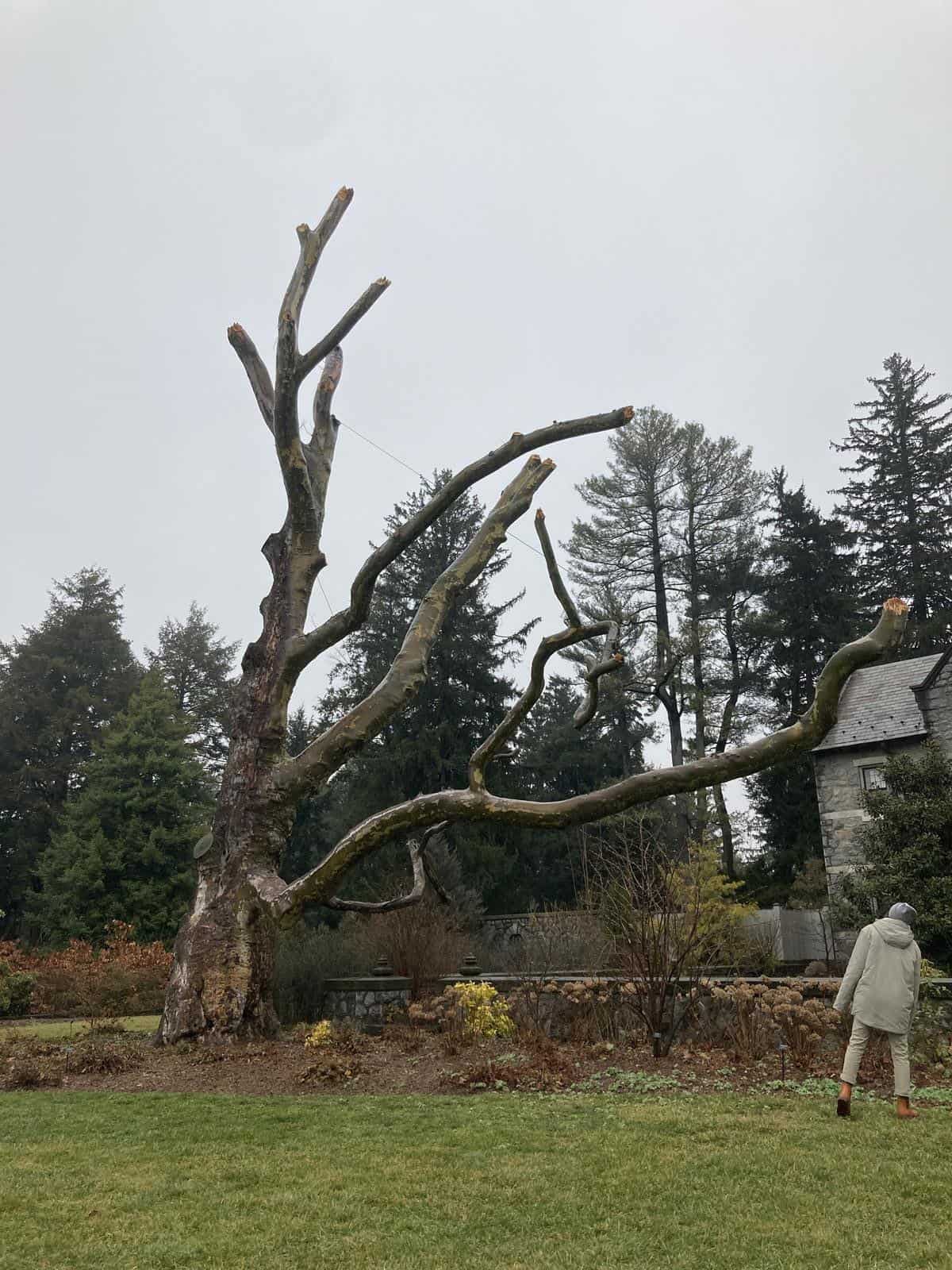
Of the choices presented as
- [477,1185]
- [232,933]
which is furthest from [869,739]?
[477,1185]

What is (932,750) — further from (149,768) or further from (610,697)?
(149,768)

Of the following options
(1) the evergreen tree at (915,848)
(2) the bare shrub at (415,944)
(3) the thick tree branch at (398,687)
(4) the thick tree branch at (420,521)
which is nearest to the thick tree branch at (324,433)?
(4) the thick tree branch at (420,521)

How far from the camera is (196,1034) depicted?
334 inches

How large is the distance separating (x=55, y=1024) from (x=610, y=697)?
2063 centimetres

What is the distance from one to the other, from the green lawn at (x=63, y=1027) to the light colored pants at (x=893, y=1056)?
8.51 metres

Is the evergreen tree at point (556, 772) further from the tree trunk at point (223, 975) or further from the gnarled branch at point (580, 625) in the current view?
the tree trunk at point (223, 975)

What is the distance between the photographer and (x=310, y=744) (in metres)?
9.80

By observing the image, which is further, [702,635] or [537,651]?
[702,635]

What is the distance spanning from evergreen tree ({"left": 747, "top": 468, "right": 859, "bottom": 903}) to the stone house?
5.83 metres

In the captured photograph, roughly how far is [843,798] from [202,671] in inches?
1184

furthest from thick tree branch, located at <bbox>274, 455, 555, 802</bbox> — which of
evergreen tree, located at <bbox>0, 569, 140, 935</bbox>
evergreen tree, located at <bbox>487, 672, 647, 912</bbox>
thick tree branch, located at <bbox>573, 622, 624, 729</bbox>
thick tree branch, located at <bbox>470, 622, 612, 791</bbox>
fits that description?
evergreen tree, located at <bbox>0, 569, 140, 935</bbox>

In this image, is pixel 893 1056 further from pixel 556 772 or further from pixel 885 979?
pixel 556 772

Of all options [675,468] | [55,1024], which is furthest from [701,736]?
[55,1024]

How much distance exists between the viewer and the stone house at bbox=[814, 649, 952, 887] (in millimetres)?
18375
